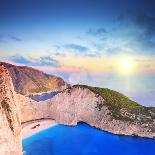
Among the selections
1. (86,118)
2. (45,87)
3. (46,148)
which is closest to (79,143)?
(46,148)

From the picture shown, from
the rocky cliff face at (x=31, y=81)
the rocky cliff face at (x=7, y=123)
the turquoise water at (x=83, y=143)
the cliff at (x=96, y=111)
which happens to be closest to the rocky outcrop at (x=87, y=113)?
the cliff at (x=96, y=111)

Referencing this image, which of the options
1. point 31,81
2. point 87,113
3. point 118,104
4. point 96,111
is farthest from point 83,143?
point 31,81

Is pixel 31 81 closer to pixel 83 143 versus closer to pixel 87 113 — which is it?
pixel 87 113

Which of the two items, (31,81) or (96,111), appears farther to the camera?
(31,81)

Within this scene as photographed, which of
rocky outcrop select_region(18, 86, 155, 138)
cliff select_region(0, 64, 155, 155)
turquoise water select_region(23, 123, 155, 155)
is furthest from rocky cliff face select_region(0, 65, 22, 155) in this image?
rocky outcrop select_region(18, 86, 155, 138)

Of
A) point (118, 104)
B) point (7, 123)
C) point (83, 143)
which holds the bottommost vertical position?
point (83, 143)

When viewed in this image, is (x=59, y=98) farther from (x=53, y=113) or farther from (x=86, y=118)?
(x=86, y=118)

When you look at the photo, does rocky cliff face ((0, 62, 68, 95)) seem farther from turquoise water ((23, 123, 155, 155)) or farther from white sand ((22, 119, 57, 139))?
turquoise water ((23, 123, 155, 155))
